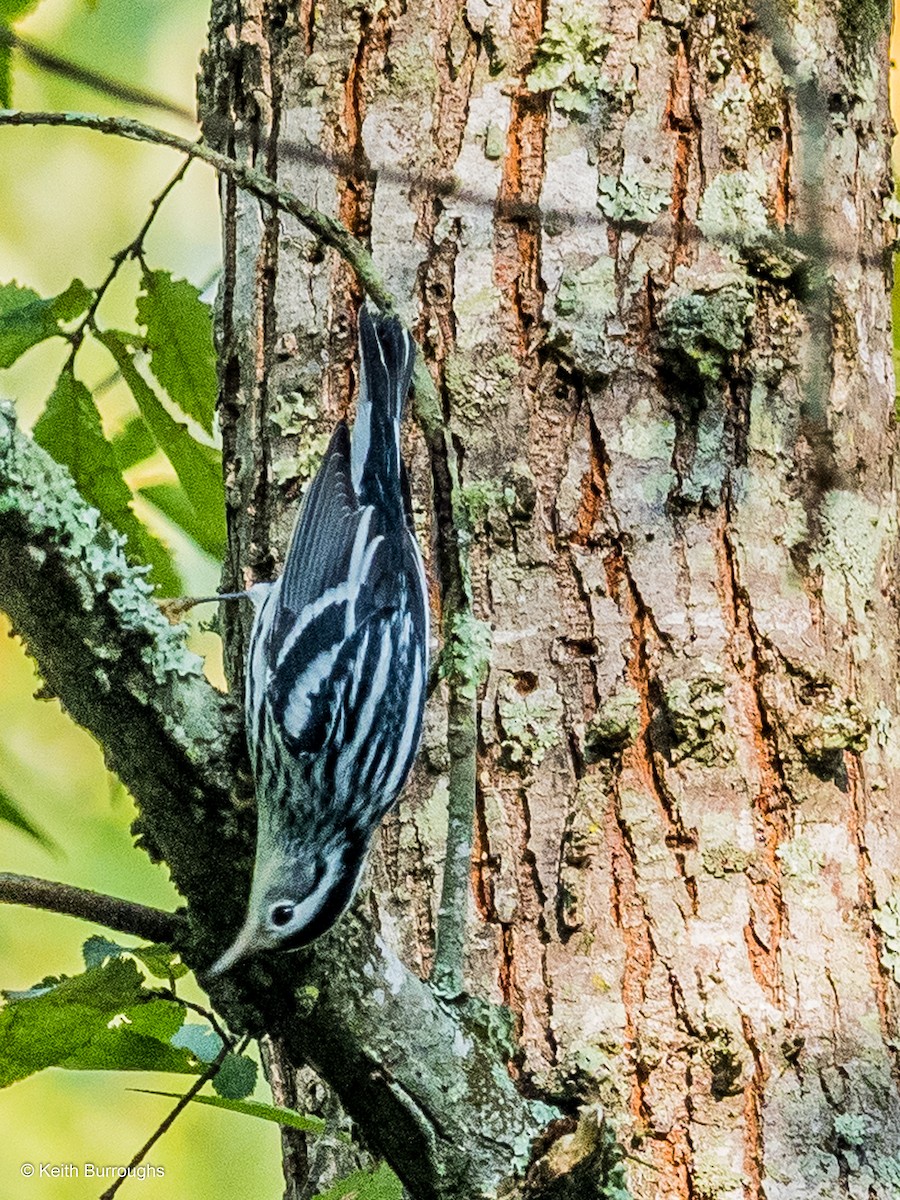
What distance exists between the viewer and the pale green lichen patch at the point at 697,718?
1961 millimetres

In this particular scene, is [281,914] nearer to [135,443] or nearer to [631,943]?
[631,943]

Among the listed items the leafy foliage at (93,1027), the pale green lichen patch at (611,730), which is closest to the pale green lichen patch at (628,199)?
the pale green lichen patch at (611,730)

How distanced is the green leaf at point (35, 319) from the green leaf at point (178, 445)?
0.21 feet

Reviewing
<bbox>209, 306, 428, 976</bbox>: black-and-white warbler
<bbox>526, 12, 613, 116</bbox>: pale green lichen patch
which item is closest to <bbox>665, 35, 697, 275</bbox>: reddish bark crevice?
<bbox>526, 12, 613, 116</bbox>: pale green lichen patch

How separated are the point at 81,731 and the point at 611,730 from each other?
8.20 ft

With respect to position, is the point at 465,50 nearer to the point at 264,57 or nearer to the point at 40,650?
the point at 264,57

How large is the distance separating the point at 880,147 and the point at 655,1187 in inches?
66.6

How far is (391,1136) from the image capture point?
1.59 meters

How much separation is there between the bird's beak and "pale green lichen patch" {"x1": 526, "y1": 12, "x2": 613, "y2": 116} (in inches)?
52.7

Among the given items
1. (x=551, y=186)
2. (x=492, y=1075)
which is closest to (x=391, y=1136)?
(x=492, y=1075)

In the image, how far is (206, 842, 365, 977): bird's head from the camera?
158 centimetres

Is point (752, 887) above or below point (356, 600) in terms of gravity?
below

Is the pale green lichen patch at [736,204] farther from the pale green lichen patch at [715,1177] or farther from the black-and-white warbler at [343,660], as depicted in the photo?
the pale green lichen patch at [715,1177]

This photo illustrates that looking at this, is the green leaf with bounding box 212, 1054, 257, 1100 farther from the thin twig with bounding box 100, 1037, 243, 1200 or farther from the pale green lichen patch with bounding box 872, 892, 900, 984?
the pale green lichen patch with bounding box 872, 892, 900, 984
